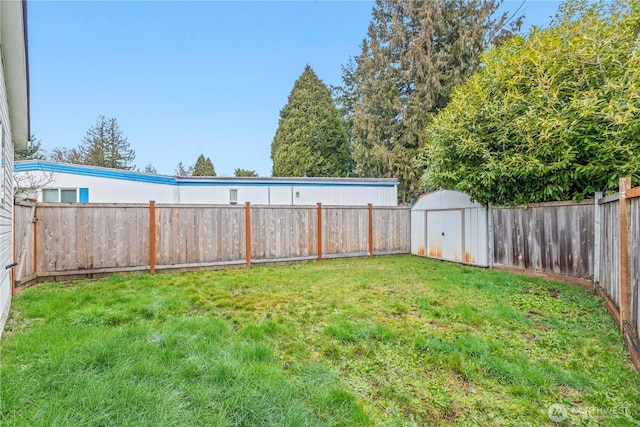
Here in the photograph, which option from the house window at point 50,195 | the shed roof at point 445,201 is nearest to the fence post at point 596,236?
the shed roof at point 445,201

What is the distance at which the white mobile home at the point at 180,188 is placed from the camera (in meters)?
10.4

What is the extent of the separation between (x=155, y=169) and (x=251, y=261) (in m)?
31.1

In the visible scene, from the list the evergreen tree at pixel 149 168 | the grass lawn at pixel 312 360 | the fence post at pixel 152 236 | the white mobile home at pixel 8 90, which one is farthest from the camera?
the evergreen tree at pixel 149 168

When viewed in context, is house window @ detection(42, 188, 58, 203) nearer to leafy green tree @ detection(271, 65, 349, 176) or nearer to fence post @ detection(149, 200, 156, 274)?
fence post @ detection(149, 200, 156, 274)

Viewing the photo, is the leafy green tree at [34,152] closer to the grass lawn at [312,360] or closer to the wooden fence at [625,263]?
the grass lawn at [312,360]

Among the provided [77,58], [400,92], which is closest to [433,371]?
[77,58]

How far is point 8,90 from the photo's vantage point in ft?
14.3

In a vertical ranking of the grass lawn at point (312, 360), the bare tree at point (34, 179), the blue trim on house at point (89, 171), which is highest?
the blue trim on house at point (89, 171)

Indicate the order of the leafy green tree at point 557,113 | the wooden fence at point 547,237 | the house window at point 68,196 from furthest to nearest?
the house window at point 68,196
the wooden fence at point 547,237
the leafy green tree at point 557,113

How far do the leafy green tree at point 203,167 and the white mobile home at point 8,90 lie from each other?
29.8 metres

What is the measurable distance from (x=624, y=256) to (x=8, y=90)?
293 inches

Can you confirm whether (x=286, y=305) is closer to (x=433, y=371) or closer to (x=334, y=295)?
(x=334, y=295)

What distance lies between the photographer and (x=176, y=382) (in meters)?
2.12

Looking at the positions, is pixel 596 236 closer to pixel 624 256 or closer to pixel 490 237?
pixel 624 256
